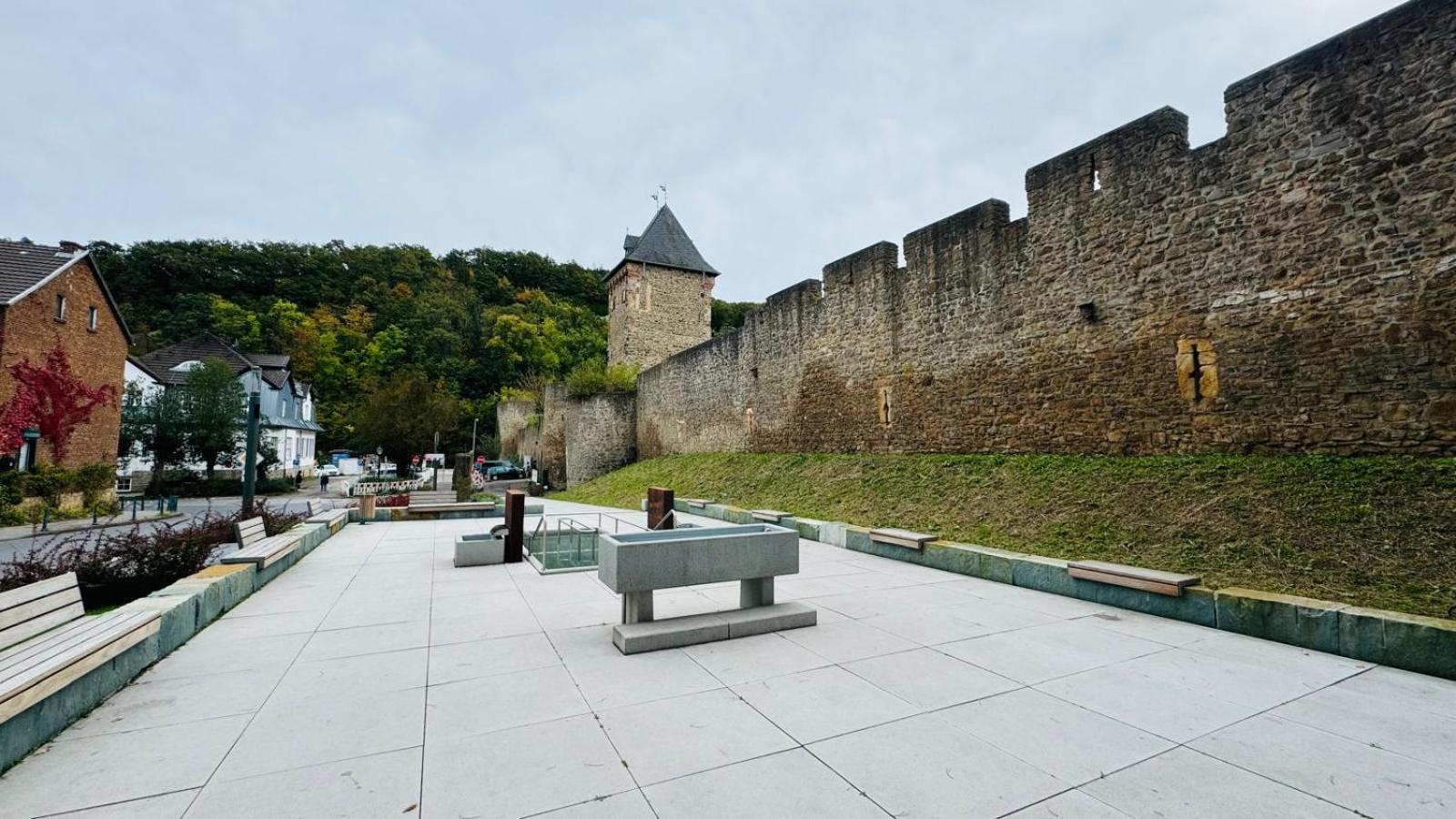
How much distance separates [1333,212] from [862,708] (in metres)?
7.67

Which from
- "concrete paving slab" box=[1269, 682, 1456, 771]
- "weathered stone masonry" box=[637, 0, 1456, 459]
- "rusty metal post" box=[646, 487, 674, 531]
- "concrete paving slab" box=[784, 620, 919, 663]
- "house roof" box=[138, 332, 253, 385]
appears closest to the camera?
"concrete paving slab" box=[1269, 682, 1456, 771]

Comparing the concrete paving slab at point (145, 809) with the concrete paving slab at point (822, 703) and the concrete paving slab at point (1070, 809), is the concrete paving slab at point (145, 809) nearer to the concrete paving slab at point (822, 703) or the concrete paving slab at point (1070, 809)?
the concrete paving slab at point (822, 703)

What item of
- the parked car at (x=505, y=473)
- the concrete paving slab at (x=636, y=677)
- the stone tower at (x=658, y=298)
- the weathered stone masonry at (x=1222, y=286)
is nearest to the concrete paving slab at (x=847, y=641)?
the concrete paving slab at (x=636, y=677)

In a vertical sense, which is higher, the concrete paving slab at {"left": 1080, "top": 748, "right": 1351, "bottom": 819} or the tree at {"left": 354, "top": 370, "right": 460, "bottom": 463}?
the tree at {"left": 354, "top": 370, "right": 460, "bottom": 463}

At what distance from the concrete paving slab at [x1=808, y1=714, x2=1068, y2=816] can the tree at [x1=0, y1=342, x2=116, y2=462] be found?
22.5 m

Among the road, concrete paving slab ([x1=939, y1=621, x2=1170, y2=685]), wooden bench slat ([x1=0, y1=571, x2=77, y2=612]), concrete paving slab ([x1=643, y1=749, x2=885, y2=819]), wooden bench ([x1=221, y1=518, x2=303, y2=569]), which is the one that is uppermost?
Answer: wooden bench slat ([x1=0, y1=571, x2=77, y2=612])

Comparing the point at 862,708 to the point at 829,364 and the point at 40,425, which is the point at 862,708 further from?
the point at 40,425

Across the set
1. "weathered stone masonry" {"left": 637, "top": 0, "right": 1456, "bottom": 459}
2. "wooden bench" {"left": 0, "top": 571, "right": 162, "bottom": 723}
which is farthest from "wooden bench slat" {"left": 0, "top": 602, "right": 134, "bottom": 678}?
"weathered stone masonry" {"left": 637, "top": 0, "right": 1456, "bottom": 459}

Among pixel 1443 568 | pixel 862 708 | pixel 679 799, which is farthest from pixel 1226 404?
pixel 679 799

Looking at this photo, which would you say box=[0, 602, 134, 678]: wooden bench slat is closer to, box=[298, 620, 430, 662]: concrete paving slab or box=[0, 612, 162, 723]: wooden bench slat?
box=[0, 612, 162, 723]: wooden bench slat

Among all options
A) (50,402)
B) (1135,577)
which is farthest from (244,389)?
(1135,577)

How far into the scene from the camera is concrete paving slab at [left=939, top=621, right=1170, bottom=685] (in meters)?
3.67

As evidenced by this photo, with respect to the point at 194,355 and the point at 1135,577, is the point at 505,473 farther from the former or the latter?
the point at 1135,577

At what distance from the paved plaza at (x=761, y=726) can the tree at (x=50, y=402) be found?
18.2 meters
